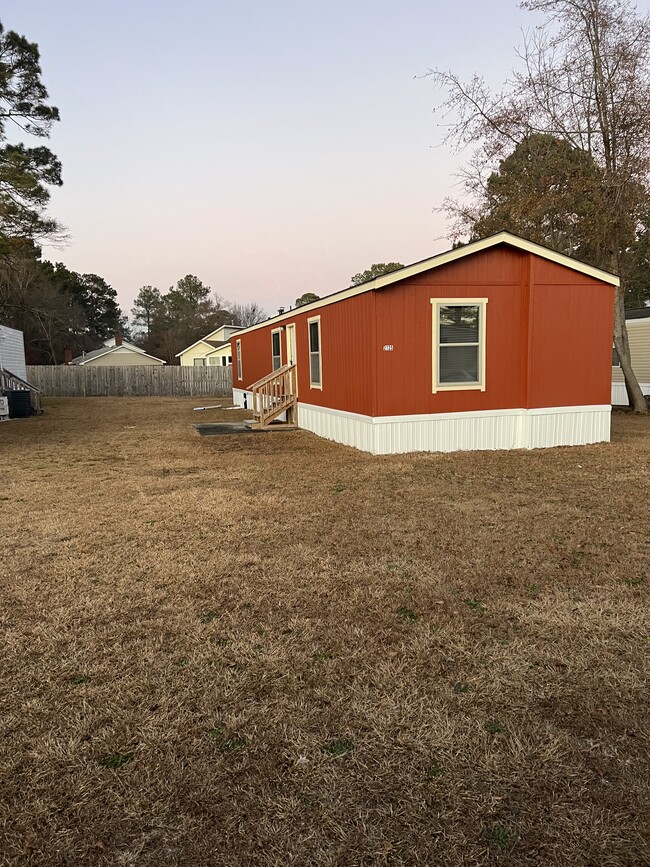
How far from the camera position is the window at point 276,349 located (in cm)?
1409

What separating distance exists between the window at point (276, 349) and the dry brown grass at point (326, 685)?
919 cm

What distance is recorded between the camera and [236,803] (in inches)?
69.7

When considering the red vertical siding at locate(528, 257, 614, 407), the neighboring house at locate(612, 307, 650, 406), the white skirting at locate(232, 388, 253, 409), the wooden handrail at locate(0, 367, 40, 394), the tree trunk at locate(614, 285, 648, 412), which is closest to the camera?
the red vertical siding at locate(528, 257, 614, 407)

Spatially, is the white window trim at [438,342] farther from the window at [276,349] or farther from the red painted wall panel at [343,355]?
the window at [276,349]

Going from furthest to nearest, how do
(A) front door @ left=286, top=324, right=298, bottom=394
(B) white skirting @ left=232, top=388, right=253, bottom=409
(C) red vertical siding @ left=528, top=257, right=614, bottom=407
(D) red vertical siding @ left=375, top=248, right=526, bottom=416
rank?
1. (B) white skirting @ left=232, top=388, right=253, bottom=409
2. (A) front door @ left=286, top=324, right=298, bottom=394
3. (C) red vertical siding @ left=528, top=257, right=614, bottom=407
4. (D) red vertical siding @ left=375, top=248, right=526, bottom=416

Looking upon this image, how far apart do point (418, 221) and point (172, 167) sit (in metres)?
8.07

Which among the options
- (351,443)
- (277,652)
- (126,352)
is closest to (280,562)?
(277,652)

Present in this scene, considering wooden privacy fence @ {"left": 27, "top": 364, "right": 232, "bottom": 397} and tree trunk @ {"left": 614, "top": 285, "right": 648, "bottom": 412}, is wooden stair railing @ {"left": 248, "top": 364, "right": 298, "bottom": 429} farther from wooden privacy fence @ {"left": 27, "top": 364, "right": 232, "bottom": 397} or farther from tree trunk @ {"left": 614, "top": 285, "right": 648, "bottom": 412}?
wooden privacy fence @ {"left": 27, "top": 364, "right": 232, "bottom": 397}

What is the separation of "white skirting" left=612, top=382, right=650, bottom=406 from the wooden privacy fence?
18128mm

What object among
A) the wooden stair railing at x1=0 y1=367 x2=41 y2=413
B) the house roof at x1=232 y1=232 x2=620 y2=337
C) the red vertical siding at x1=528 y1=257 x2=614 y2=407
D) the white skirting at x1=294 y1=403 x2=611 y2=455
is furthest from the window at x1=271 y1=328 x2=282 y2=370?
the wooden stair railing at x1=0 y1=367 x2=41 y2=413

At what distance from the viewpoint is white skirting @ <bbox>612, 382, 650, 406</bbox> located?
17844 mm

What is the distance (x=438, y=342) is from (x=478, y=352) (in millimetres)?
752

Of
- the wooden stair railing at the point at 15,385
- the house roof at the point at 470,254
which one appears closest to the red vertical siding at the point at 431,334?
the house roof at the point at 470,254

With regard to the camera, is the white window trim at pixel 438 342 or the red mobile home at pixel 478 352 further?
the white window trim at pixel 438 342
